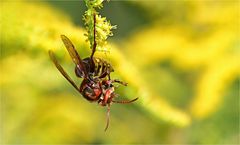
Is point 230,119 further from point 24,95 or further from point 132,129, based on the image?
point 24,95

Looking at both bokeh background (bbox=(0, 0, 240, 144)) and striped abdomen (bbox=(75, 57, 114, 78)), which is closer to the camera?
striped abdomen (bbox=(75, 57, 114, 78))

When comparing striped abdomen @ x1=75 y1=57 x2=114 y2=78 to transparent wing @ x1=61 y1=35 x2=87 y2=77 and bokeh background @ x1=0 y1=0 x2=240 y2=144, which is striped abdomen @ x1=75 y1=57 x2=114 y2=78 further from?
bokeh background @ x1=0 y1=0 x2=240 y2=144

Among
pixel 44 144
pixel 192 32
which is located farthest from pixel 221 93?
pixel 44 144

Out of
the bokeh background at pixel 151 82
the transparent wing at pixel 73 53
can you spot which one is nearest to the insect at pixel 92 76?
the transparent wing at pixel 73 53

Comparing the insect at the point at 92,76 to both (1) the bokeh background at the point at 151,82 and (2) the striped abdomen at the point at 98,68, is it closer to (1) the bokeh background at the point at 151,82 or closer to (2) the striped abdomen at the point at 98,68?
(2) the striped abdomen at the point at 98,68

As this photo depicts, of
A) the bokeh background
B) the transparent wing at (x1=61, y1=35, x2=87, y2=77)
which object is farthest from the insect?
the bokeh background

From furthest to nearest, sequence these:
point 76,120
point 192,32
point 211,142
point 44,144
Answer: point 192,32
point 76,120
point 44,144
point 211,142
